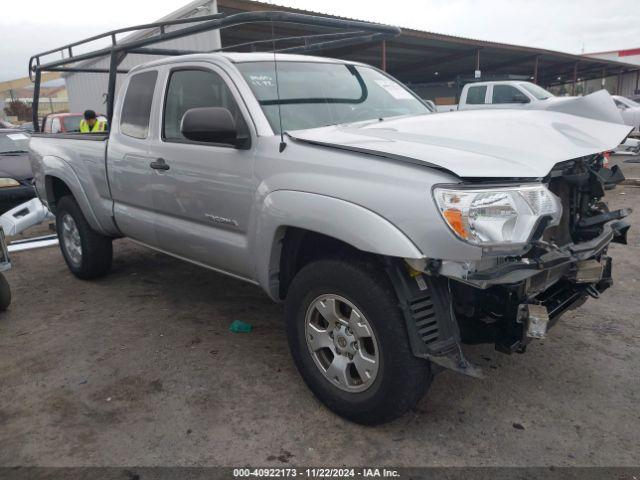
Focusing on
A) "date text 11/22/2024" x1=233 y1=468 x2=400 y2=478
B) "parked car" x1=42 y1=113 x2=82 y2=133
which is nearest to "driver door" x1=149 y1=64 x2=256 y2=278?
"date text 11/22/2024" x1=233 y1=468 x2=400 y2=478

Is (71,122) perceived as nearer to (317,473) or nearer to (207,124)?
(207,124)

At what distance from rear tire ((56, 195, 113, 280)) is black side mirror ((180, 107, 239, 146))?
98.3 inches

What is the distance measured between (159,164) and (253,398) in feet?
5.70

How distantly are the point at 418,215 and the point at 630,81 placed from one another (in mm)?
50873

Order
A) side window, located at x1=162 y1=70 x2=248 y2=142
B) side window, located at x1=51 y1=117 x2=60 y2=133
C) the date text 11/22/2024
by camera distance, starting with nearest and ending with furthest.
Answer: the date text 11/22/2024
side window, located at x1=162 y1=70 x2=248 y2=142
side window, located at x1=51 y1=117 x2=60 y2=133

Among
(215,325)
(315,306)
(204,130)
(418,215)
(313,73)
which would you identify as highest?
(313,73)

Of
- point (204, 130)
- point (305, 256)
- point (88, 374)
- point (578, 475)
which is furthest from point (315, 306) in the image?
point (88, 374)

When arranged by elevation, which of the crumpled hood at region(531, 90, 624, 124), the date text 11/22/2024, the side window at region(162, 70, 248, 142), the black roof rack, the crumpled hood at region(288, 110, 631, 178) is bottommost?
the date text 11/22/2024

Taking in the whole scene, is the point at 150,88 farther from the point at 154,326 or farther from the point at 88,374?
the point at 88,374

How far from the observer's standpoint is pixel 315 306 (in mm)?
2777

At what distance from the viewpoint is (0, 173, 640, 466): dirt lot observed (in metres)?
2.57

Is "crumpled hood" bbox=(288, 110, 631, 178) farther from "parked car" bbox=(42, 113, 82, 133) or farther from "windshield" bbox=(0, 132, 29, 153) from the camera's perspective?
"parked car" bbox=(42, 113, 82, 133)

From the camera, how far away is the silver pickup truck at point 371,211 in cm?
223

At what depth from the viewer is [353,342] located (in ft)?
8.69
